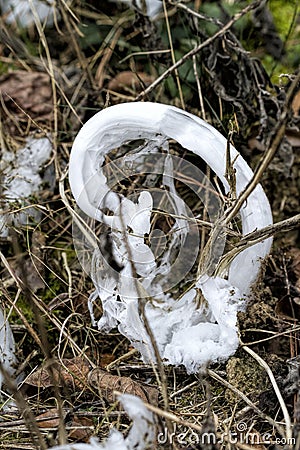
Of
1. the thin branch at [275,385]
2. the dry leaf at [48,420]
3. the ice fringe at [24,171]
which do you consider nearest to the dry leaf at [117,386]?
the dry leaf at [48,420]

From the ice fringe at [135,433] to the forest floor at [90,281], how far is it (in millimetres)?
27

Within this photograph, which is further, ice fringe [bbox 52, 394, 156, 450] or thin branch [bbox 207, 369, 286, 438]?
thin branch [bbox 207, 369, 286, 438]

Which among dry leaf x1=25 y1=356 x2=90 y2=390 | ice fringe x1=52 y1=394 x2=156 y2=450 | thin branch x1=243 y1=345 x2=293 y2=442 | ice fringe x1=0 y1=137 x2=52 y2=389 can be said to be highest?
ice fringe x1=52 y1=394 x2=156 y2=450

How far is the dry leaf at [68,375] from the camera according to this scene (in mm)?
1438

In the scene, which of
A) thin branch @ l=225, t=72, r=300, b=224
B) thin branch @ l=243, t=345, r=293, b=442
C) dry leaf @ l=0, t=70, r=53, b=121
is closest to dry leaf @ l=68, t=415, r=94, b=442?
thin branch @ l=243, t=345, r=293, b=442

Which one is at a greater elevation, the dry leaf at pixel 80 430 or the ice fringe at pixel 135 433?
the ice fringe at pixel 135 433

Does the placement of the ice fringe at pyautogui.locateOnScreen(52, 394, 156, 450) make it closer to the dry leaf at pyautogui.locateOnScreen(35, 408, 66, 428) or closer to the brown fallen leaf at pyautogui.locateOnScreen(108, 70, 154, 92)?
the dry leaf at pyautogui.locateOnScreen(35, 408, 66, 428)

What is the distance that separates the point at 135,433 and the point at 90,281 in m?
0.73

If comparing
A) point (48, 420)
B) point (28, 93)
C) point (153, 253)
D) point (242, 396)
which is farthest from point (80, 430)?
point (28, 93)

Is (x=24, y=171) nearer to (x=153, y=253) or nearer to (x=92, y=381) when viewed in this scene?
(x=153, y=253)

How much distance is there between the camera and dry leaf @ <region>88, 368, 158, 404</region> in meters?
1.38

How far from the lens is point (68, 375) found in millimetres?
1469

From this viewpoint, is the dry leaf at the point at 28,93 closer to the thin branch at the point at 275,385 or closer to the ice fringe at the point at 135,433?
the thin branch at the point at 275,385

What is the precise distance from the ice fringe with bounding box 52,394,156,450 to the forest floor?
27 millimetres
